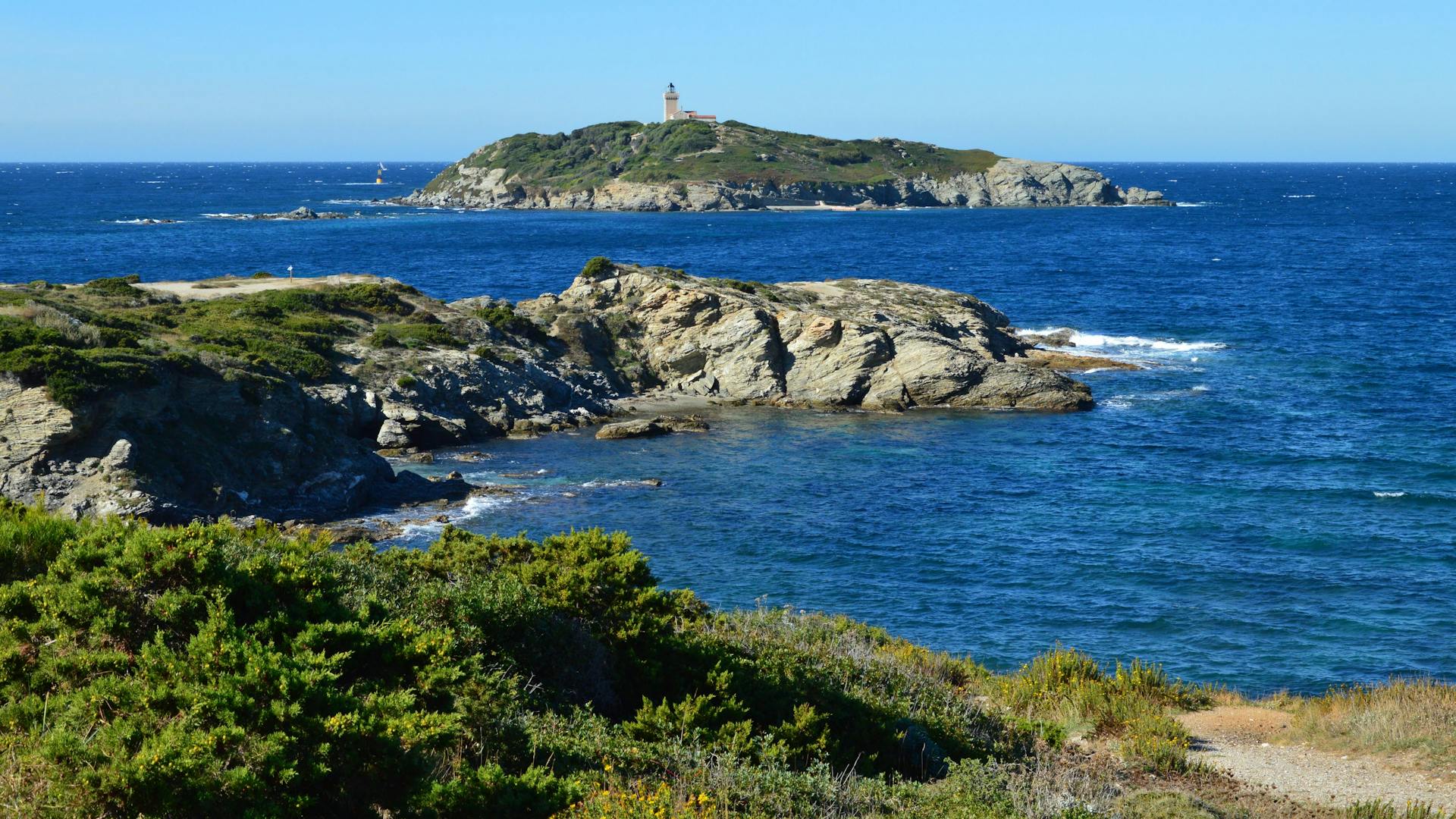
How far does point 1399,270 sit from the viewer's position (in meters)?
95.9

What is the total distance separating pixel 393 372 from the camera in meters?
44.3

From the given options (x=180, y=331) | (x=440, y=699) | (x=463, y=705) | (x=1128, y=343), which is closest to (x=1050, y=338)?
(x=1128, y=343)

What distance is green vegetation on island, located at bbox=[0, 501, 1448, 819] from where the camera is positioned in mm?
8141

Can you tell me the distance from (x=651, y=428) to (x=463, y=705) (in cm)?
3448

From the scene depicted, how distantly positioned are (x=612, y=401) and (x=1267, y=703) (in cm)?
3529

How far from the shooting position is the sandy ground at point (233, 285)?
52531mm

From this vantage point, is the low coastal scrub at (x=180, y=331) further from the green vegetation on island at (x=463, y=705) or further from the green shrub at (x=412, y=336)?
the green vegetation on island at (x=463, y=705)

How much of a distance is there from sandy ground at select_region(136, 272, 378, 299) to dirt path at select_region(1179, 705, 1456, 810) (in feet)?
156

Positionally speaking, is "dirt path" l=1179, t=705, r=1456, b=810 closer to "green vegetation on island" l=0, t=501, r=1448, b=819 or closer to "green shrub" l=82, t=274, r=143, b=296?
"green vegetation on island" l=0, t=501, r=1448, b=819

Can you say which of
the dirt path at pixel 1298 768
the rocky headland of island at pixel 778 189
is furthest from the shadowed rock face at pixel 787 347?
the rocky headland of island at pixel 778 189

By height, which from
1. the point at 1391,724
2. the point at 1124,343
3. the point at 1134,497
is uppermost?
the point at 1124,343

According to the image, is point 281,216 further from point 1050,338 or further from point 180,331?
point 180,331

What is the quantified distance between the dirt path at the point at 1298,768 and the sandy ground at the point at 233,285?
156ft

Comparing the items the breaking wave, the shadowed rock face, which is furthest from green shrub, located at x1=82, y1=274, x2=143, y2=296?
the breaking wave
